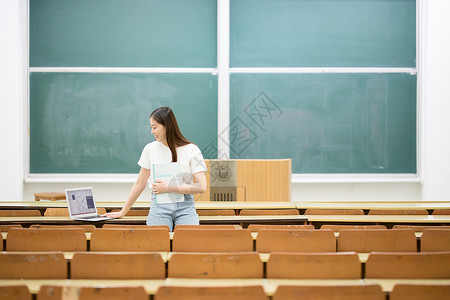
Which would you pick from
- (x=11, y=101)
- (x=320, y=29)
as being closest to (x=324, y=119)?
(x=320, y=29)

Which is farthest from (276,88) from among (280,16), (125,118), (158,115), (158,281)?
(158,281)

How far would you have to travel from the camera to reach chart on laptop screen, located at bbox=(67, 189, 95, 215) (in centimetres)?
292

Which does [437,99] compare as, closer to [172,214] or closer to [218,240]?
[172,214]

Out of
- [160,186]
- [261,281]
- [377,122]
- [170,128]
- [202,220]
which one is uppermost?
[377,122]

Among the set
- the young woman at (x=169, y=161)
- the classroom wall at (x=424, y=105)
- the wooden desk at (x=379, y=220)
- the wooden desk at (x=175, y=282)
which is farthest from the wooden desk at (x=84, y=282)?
the classroom wall at (x=424, y=105)

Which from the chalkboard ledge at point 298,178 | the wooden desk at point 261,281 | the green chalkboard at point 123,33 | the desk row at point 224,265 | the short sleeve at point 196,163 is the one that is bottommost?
the wooden desk at point 261,281

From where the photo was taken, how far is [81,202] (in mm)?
2967

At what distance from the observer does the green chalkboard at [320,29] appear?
6102 millimetres

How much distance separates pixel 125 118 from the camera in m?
6.11

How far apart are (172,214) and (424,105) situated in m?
4.71

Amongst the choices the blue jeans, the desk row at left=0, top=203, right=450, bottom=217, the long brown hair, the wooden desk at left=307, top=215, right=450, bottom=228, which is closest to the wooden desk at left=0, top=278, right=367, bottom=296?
the blue jeans

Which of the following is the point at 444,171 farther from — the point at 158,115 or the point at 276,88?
the point at 158,115

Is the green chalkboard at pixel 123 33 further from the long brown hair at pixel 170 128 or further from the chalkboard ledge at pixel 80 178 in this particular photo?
the long brown hair at pixel 170 128

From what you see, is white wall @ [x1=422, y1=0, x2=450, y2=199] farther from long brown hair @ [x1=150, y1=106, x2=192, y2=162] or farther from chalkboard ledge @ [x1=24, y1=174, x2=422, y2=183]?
long brown hair @ [x1=150, y1=106, x2=192, y2=162]
